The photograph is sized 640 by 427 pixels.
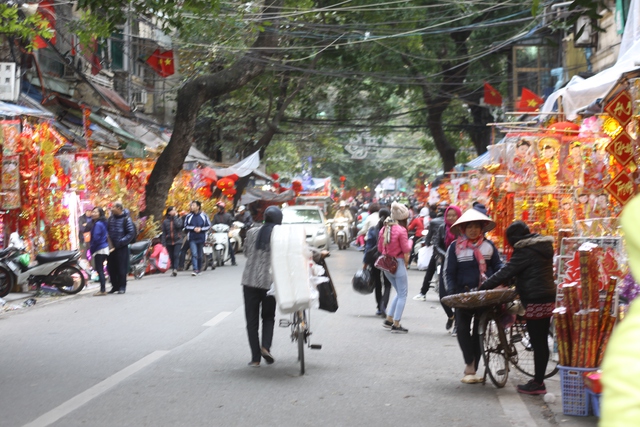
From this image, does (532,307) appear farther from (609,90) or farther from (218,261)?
(218,261)

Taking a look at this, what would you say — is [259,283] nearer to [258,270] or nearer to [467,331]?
[258,270]

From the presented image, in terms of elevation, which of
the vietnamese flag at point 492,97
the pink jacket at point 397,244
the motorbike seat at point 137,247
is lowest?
the motorbike seat at point 137,247

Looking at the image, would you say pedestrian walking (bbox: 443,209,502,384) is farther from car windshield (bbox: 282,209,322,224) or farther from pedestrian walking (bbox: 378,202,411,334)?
car windshield (bbox: 282,209,322,224)

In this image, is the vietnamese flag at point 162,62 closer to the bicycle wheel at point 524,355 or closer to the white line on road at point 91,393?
the white line on road at point 91,393

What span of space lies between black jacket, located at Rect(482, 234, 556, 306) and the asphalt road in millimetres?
911

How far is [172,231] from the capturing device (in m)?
21.2

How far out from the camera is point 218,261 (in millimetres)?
23703

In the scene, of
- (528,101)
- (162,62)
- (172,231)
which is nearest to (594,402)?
(528,101)

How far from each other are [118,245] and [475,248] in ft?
30.9

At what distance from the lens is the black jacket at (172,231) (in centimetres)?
2123

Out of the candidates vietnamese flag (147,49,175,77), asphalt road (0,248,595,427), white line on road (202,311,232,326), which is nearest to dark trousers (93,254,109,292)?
asphalt road (0,248,595,427)

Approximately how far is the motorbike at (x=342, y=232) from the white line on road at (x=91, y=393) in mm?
27228

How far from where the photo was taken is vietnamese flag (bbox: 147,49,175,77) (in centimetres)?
2883

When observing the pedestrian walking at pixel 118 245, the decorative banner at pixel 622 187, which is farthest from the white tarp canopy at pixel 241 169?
the decorative banner at pixel 622 187
